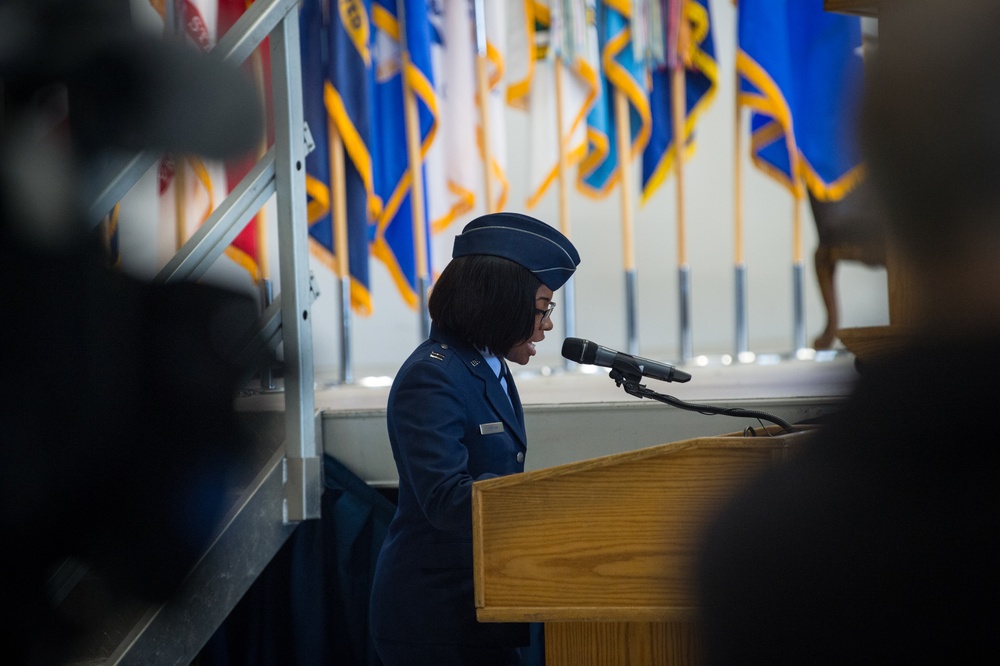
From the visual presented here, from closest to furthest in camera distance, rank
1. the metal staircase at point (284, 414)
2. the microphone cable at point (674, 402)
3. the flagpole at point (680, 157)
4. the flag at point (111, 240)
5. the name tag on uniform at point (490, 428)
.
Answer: the flag at point (111, 240)
the microphone cable at point (674, 402)
the name tag on uniform at point (490, 428)
the metal staircase at point (284, 414)
the flagpole at point (680, 157)

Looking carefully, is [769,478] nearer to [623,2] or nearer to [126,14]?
[126,14]

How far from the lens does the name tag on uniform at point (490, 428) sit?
1.88m

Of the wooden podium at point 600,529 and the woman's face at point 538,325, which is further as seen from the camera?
the woman's face at point 538,325

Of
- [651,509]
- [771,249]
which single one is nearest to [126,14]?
[651,509]

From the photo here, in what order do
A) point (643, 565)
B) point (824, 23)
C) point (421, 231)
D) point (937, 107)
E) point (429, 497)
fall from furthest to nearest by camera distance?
point (421, 231) → point (824, 23) → point (429, 497) → point (643, 565) → point (937, 107)

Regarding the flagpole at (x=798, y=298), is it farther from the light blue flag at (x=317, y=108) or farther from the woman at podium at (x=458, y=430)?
the woman at podium at (x=458, y=430)

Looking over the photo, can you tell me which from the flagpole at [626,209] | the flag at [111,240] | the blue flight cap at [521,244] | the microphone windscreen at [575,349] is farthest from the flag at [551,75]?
the flag at [111,240]

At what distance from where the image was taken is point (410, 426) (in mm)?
1790

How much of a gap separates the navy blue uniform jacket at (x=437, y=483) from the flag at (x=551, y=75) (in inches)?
84.0

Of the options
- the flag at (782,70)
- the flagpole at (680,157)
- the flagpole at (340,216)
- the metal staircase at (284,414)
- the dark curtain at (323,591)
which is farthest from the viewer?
the flagpole at (340,216)

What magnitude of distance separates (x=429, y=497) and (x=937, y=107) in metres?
1.39

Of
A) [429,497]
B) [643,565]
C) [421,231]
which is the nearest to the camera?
[643,565]

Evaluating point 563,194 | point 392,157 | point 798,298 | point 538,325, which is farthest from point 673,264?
point 538,325

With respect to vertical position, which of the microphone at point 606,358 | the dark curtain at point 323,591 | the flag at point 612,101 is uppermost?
the flag at point 612,101
